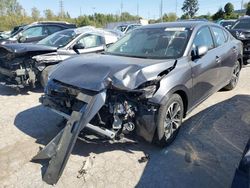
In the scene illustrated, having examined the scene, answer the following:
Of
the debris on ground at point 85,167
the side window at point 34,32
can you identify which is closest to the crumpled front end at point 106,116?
the debris on ground at point 85,167

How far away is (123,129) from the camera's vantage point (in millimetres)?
3820

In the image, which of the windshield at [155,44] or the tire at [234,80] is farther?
the tire at [234,80]

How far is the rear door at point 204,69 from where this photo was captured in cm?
471

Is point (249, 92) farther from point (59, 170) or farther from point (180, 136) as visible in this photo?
point (59, 170)

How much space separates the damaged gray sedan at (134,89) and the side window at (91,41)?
300 cm

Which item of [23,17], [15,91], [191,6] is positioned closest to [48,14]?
[23,17]

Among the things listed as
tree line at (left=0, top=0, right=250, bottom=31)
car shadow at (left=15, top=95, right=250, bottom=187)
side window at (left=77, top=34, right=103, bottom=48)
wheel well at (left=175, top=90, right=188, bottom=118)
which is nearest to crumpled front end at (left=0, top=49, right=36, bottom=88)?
car shadow at (left=15, top=95, right=250, bottom=187)

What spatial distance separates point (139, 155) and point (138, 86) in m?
1.03

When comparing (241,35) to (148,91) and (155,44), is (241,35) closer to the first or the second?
(155,44)

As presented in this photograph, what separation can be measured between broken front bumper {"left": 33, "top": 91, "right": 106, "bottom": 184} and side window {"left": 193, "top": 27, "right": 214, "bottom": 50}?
214 cm

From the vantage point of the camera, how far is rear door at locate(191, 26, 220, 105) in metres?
4.71

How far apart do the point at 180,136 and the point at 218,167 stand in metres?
0.99

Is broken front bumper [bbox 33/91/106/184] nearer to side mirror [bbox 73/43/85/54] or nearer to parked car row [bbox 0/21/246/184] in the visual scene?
parked car row [bbox 0/21/246/184]

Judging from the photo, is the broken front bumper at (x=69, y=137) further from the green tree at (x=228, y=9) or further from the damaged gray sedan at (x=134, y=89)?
the green tree at (x=228, y=9)
